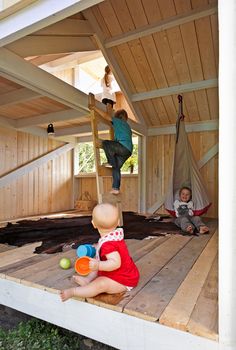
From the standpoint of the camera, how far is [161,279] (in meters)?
1.38

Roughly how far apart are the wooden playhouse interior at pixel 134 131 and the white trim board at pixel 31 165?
2 cm

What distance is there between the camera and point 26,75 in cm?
208

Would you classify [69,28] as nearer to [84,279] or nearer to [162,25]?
[162,25]

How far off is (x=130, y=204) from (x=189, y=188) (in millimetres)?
2062

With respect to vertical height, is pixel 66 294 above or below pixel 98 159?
below

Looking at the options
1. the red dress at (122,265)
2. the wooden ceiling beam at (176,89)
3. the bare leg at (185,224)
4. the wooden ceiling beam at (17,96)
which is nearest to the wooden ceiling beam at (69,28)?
the wooden ceiling beam at (17,96)

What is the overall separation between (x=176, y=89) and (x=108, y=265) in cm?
323

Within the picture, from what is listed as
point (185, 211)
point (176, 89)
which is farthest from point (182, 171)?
point (176, 89)

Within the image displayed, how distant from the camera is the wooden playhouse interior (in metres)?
1.27

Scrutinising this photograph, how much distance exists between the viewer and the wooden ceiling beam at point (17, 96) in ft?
10.4

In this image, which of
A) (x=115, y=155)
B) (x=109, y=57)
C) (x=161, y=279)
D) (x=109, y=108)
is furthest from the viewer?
(x=109, y=57)

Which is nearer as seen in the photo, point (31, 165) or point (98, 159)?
point (98, 159)

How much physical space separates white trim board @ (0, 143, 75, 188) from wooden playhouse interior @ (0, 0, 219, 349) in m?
0.02

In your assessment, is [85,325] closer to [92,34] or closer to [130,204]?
[92,34]
